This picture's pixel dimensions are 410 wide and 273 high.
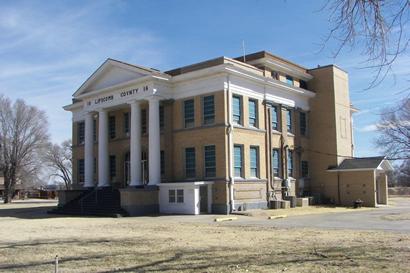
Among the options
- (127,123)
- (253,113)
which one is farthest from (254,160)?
(127,123)

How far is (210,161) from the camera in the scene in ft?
116

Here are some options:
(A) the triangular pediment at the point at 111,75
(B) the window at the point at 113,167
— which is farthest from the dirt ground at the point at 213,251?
(B) the window at the point at 113,167

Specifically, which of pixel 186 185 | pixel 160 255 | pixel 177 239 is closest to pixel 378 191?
A: pixel 186 185

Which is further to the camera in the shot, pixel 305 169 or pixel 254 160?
pixel 305 169

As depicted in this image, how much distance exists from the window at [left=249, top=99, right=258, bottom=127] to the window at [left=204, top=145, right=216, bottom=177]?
3902mm

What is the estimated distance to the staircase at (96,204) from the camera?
34500mm

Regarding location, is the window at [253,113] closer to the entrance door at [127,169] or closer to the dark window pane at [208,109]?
the dark window pane at [208,109]

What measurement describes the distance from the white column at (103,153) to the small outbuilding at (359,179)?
18.5 m

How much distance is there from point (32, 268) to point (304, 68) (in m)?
37.8

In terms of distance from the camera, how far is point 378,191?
151 feet

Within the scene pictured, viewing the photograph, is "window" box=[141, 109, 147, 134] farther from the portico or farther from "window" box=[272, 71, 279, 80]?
"window" box=[272, 71, 279, 80]

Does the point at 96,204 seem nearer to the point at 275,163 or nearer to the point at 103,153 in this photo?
the point at 103,153

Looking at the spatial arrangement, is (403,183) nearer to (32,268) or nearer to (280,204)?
(280,204)

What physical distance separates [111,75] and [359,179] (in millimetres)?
21541
